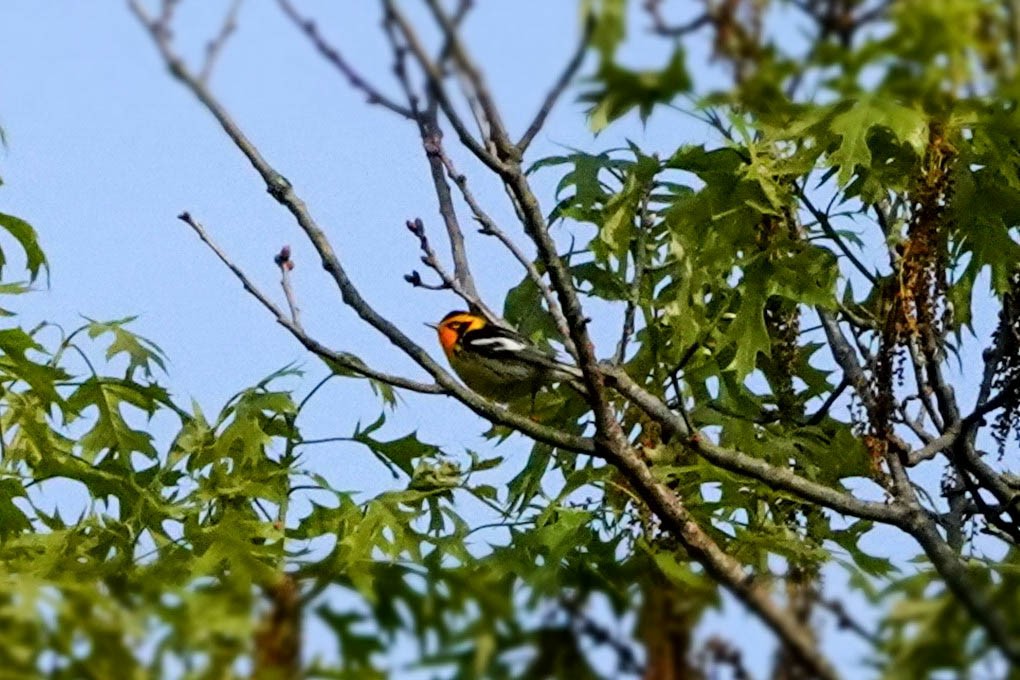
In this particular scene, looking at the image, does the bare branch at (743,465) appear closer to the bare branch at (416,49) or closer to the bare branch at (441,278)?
the bare branch at (441,278)

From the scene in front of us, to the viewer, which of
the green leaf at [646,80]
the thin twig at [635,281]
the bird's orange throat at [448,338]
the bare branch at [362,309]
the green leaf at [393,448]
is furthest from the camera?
the bird's orange throat at [448,338]

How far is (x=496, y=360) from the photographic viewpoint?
7680mm

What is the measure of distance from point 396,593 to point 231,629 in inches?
7.7

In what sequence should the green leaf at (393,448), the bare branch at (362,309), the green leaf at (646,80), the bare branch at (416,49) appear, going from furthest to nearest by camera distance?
1. the green leaf at (393,448)
2. the bare branch at (362,309)
3. the bare branch at (416,49)
4. the green leaf at (646,80)

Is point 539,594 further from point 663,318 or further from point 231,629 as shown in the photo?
point 663,318

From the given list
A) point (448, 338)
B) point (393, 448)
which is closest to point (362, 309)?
point (393, 448)

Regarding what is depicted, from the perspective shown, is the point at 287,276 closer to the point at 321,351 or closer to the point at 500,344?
the point at 321,351

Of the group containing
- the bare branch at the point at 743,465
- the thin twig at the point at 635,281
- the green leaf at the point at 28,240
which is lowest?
the bare branch at the point at 743,465

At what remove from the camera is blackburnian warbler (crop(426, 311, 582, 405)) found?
6801 millimetres

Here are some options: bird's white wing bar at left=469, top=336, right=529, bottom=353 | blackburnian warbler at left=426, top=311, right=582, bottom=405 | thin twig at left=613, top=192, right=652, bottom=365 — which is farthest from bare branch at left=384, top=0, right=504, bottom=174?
bird's white wing bar at left=469, top=336, right=529, bottom=353

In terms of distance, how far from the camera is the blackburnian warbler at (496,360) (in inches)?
268

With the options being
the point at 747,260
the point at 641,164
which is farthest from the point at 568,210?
the point at 747,260

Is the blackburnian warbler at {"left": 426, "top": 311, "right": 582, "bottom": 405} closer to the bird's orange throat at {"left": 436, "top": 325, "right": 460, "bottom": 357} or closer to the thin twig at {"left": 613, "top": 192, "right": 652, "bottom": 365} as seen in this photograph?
the bird's orange throat at {"left": 436, "top": 325, "right": 460, "bottom": 357}

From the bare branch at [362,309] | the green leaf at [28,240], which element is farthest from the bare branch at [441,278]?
the green leaf at [28,240]
